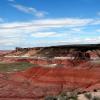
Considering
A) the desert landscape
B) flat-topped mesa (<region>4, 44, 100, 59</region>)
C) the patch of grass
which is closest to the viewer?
the desert landscape

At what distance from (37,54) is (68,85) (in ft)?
141

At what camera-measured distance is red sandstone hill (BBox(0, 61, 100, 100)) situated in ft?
149

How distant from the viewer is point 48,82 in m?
53.7

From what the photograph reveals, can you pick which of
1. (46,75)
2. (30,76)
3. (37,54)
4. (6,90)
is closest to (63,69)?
(46,75)

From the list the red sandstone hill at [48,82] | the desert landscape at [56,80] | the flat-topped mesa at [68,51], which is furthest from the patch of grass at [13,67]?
the red sandstone hill at [48,82]

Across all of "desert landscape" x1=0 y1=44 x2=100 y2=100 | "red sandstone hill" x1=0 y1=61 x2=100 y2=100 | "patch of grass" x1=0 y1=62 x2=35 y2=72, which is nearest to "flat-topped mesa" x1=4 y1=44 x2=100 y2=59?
"desert landscape" x1=0 y1=44 x2=100 y2=100

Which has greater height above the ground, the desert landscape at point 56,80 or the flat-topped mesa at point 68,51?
the flat-topped mesa at point 68,51

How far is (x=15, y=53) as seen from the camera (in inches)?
4225

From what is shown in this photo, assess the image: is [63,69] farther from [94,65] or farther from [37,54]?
[37,54]

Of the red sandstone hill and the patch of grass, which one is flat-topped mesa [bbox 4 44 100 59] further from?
the red sandstone hill

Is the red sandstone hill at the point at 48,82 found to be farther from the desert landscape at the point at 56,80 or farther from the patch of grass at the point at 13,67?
the patch of grass at the point at 13,67

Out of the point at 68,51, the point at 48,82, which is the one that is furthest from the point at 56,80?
the point at 68,51

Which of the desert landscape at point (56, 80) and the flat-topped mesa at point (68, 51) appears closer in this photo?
the desert landscape at point (56, 80)

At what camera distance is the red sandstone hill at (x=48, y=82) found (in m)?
45.5
